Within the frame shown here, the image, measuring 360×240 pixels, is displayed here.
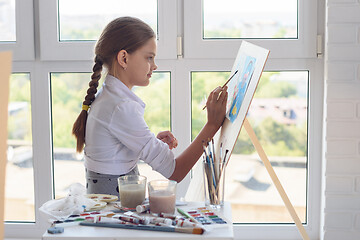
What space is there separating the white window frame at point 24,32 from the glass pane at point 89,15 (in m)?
0.14

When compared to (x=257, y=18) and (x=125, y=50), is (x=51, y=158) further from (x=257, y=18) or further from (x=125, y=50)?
(x=257, y=18)

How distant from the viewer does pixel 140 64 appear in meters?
1.83

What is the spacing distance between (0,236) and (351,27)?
1.88 metres

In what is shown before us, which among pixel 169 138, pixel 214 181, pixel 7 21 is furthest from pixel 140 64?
pixel 7 21

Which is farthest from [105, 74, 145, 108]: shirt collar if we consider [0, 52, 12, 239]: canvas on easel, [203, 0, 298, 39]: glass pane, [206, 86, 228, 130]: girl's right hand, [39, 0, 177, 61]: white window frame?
[0, 52, 12, 239]: canvas on easel

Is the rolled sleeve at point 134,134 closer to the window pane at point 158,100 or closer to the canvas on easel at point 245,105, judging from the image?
the canvas on easel at point 245,105

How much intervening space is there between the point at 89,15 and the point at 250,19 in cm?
75

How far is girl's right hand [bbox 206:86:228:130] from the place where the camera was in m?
1.75

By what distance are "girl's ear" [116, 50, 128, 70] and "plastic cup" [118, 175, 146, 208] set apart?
0.50 metres

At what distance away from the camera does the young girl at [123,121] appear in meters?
1.71

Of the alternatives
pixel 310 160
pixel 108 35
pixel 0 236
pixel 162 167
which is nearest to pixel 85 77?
pixel 108 35

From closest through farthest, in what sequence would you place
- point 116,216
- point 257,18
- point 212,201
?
point 116,216, point 212,201, point 257,18

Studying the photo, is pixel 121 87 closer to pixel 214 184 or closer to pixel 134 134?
pixel 134 134

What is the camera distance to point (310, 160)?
247 centimetres
